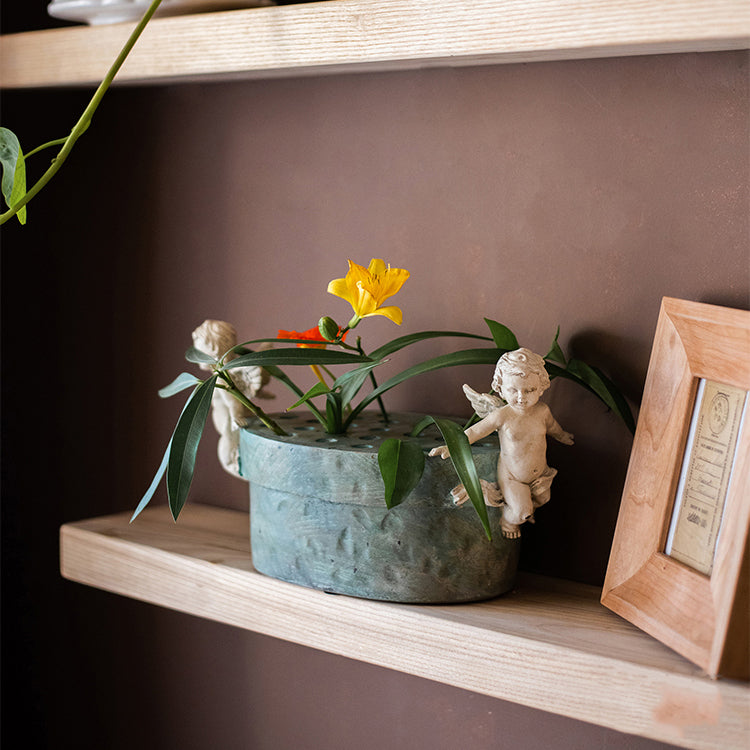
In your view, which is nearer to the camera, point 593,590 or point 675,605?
point 675,605

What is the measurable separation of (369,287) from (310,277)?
0.23m

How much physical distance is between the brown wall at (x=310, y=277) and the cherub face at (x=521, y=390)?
0.13 metres

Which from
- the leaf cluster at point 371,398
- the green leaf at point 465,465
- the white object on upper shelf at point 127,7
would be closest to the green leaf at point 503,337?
the leaf cluster at point 371,398

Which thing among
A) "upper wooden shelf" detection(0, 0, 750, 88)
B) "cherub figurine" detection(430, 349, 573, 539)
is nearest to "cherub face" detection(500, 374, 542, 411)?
"cherub figurine" detection(430, 349, 573, 539)

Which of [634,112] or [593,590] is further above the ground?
[634,112]

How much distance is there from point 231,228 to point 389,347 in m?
0.32

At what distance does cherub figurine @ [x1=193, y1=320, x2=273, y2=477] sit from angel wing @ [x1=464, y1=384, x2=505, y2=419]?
0.71ft

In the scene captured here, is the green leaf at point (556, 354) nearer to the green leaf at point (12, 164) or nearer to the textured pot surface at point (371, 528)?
the textured pot surface at point (371, 528)

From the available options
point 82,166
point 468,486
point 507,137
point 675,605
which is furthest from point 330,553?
point 82,166

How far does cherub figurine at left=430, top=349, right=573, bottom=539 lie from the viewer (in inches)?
27.1

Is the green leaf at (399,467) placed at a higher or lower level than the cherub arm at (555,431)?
lower

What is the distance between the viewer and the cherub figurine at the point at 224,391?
2.75ft

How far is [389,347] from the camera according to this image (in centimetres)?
78

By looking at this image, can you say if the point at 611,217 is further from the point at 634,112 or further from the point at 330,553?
the point at 330,553
